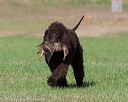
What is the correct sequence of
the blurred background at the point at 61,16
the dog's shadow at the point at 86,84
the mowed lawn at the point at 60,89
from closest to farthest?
the mowed lawn at the point at 60,89 < the dog's shadow at the point at 86,84 < the blurred background at the point at 61,16

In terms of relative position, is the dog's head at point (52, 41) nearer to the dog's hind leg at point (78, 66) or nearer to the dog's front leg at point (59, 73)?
the dog's front leg at point (59, 73)

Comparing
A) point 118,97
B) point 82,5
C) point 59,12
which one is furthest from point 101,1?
point 118,97

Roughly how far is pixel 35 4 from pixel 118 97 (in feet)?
135

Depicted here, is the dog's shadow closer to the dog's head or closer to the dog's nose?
the dog's head

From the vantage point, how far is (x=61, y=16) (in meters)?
47.8

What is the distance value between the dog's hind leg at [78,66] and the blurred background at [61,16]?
948 inches

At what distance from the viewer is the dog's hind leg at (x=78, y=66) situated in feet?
42.3

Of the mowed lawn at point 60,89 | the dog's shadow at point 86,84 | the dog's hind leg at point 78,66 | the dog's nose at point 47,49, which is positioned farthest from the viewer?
the dog's shadow at point 86,84

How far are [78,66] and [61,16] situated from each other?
1373 inches

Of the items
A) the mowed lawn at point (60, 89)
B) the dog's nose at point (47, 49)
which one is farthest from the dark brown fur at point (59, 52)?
the mowed lawn at point (60, 89)

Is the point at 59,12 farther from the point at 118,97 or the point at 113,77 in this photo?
the point at 118,97

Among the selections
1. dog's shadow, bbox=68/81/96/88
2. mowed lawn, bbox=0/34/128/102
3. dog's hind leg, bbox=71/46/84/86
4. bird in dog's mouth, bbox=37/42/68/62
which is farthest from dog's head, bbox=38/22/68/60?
dog's shadow, bbox=68/81/96/88

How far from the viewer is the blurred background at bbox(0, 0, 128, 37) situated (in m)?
40.2

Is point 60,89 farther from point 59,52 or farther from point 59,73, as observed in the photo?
point 59,52
